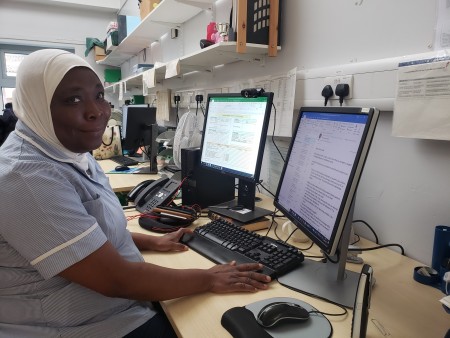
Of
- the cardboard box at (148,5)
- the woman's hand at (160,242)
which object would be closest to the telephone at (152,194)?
the woman's hand at (160,242)

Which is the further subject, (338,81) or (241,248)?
(338,81)

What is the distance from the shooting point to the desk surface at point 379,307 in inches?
26.8

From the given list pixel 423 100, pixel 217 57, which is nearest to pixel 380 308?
pixel 423 100

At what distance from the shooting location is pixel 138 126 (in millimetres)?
2396

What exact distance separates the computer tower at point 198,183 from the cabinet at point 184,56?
0.54 meters

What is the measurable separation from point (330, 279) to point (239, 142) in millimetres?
642

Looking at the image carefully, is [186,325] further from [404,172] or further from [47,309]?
[404,172]

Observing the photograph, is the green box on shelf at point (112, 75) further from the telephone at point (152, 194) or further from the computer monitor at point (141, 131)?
the telephone at point (152, 194)

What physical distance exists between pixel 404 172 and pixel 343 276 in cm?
42

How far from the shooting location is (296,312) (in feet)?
2.26

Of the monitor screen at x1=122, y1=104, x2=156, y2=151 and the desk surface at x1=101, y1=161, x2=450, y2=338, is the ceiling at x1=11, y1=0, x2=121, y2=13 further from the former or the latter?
the desk surface at x1=101, y1=161, x2=450, y2=338

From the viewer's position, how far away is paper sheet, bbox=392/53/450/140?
85cm

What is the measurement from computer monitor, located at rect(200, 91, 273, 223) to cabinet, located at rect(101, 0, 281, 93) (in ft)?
1.07

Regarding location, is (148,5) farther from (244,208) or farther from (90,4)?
(90,4)
